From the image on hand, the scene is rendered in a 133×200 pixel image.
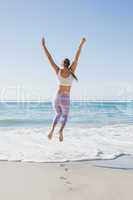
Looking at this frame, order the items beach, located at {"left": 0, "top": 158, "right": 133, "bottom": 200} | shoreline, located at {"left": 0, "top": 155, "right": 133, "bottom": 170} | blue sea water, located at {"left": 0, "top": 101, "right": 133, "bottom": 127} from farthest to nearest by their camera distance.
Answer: blue sea water, located at {"left": 0, "top": 101, "right": 133, "bottom": 127} → shoreline, located at {"left": 0, "top": 155, "right": 133, "bottom": 170} → beach, located at {"left": 0, "top": 158, "right": 133, "bottom": 200}

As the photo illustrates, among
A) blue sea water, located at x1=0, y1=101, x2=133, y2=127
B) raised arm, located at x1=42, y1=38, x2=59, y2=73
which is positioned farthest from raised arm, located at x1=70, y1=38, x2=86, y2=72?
blue sea water, located at x1=0, y1=101, x2=133, y2=127

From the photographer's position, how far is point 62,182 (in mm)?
5262

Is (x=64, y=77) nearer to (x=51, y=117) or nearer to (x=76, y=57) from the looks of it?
(x=76, y=57)

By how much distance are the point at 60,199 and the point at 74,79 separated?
1.75 m

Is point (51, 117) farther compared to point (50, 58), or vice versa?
point (51, 117)

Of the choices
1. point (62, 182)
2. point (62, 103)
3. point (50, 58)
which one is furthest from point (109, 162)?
point (50, 58)

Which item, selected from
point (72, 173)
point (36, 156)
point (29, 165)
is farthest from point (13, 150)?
point (72, 173)

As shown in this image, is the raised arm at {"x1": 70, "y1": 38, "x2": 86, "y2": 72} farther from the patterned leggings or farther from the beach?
the beach

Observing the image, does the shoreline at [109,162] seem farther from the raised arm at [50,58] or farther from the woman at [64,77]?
the raised arm at [50,58]

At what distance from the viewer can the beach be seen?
4578 mm

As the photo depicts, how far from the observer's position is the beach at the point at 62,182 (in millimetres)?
4578

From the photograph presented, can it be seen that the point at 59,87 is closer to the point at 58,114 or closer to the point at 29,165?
the point at 58,114

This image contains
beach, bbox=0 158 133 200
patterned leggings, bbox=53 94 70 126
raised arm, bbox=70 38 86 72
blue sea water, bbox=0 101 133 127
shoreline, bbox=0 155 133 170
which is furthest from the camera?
blue sea water, bbox=0 101 133 127

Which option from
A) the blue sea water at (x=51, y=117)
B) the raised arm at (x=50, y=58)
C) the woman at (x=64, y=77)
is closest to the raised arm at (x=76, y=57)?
the woman at (x=64, y=77)
